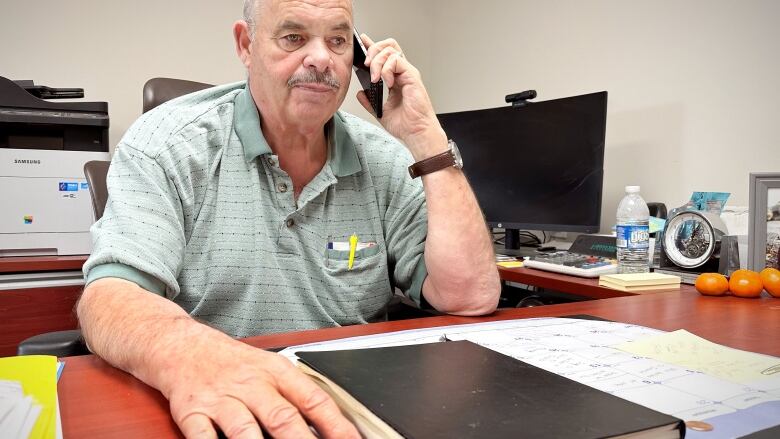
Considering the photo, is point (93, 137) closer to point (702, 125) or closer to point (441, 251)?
point (441, 251)

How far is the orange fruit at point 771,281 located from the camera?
3.67 ft

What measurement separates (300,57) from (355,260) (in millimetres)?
405

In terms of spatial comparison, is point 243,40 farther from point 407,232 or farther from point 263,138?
point 407,232

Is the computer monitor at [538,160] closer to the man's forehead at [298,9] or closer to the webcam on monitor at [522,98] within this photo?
the webcam on monitor at [522,98]

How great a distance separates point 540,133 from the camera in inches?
80.7

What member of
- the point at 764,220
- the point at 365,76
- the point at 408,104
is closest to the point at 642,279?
the point at 764,220

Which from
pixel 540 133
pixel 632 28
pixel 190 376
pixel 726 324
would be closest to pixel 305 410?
pixel 190 376

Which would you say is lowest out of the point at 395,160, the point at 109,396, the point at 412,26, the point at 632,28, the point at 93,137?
the point at 109,396

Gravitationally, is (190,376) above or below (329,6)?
below

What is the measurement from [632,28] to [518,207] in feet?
2.47

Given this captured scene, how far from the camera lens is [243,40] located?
1.18m

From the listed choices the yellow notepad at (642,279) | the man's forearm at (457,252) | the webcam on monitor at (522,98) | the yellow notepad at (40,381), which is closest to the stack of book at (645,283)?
the yellow notepad at (642,279)

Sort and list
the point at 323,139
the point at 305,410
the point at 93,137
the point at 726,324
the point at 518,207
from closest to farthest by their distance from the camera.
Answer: the point at 305,410 < the point at 726,324 < the point at 323,139 < the point at 93,137 < the point at 518,207

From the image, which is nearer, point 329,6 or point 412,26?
point 329,6
